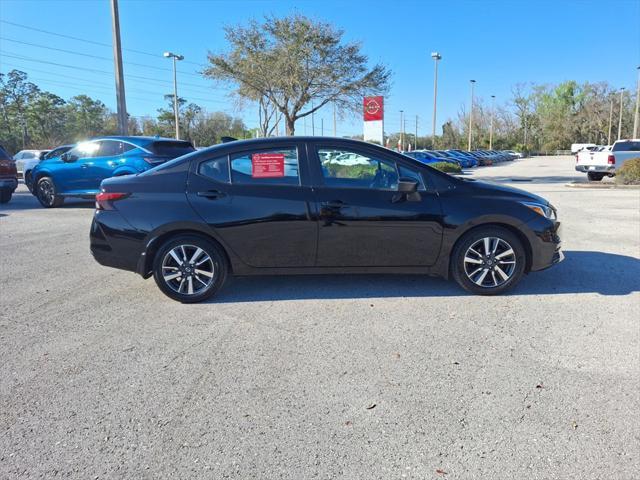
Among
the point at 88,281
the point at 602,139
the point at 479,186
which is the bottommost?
the point at 88,281

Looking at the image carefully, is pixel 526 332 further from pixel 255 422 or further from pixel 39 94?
pixel 39 94

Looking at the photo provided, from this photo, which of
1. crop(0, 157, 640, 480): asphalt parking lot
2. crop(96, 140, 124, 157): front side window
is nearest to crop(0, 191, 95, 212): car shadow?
crop(96, 140, 124, 157): front side window

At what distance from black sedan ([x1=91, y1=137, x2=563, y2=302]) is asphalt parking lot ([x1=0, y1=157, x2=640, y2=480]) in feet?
1.18

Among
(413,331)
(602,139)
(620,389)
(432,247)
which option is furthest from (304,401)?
(602,139)

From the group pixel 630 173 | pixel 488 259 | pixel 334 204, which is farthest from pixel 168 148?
pixel 630 173

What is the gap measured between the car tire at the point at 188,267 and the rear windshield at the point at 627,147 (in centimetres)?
2239

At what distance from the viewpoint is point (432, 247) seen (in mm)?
4672

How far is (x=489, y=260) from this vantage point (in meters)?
4.70

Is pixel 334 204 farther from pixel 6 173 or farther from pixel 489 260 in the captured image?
pixel 6 173

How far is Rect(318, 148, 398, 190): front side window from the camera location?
183 inches

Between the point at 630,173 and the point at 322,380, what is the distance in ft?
58.3

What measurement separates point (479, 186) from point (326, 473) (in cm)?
348

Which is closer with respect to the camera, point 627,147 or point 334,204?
point 334,204

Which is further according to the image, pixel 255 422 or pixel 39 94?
pixel 39 94
